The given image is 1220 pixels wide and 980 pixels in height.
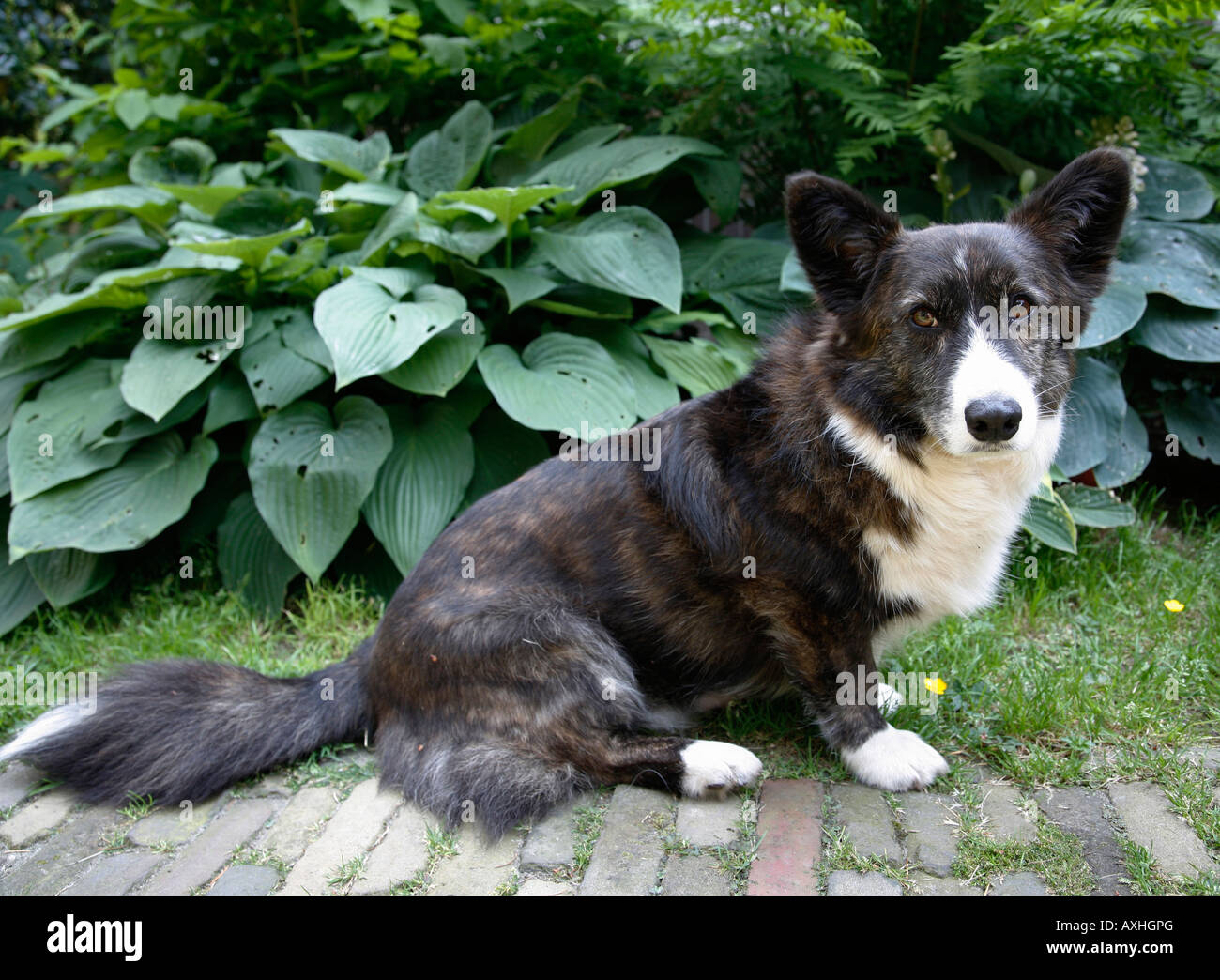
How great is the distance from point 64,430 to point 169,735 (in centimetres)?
190

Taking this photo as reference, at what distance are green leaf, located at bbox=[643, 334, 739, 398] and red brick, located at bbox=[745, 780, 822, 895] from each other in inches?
79.4

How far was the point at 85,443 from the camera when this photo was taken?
4.00 m

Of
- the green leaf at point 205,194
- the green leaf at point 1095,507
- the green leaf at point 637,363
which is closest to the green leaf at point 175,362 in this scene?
the green leaf at point 205,194

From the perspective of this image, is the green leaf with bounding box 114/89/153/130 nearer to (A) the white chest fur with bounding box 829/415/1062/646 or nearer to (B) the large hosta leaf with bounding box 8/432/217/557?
(B) the large hosta leaf with bounding box 8/432/217/557

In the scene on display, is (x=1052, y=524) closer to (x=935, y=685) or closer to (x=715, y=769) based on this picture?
(x=935, y=685)

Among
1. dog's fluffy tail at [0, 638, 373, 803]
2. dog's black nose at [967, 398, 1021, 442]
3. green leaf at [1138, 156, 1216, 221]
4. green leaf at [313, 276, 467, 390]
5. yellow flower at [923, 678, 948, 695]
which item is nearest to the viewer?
dog's black nose at [967, 398, 1021, 442]

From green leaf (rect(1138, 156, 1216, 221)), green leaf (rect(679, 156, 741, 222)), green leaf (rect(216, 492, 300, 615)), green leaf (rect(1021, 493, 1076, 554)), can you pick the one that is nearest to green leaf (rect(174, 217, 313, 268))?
green leaf (rect(216, 492, 300, 615))

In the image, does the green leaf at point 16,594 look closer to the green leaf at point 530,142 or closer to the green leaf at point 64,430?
the green leaf at point 64,430

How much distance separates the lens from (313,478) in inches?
151

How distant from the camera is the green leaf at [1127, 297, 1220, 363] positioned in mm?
4102

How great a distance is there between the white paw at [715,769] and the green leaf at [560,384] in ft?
5.18

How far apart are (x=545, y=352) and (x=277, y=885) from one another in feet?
8.17

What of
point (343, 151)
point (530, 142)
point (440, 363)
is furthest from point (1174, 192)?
point (343, 151)

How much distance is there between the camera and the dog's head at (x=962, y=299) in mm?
2330
